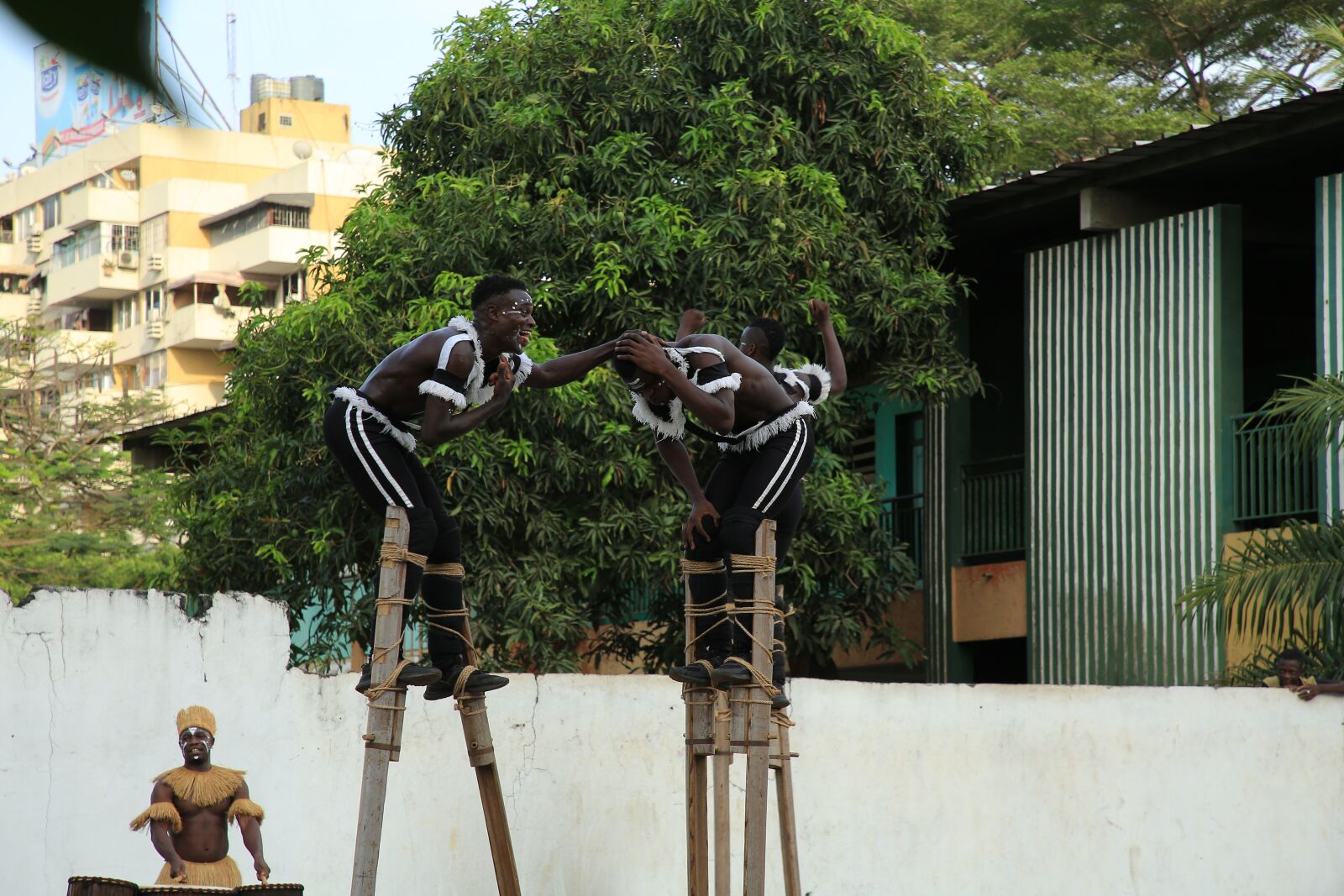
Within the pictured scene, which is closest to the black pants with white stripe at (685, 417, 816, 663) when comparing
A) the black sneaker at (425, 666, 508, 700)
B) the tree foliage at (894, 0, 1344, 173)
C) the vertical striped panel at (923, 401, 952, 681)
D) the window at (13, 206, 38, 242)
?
the black sneaker at (425, 666, 508, 700)

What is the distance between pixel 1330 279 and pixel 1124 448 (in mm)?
1960

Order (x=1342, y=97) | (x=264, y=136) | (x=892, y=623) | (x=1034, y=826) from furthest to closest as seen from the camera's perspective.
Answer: (x=892, y=623) < (x=1342, y=97) < (x=1034, y=826) < (x=264, y=136)

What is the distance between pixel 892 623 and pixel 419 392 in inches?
359

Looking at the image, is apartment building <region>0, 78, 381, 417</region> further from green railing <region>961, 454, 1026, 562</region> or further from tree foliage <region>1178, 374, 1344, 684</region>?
green railing <region>961, 454, 1026, 562</region>

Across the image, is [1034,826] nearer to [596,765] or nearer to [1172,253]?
[596,765]

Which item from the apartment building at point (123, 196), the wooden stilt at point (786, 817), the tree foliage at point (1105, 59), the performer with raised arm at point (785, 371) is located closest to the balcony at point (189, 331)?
the apartment building at point (123, 196)

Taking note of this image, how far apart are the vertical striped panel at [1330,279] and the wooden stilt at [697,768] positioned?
6127 mm

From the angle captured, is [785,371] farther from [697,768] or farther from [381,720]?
[381,720]

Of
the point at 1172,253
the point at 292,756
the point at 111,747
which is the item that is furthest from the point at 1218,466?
the point at 111,747

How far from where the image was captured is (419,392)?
6.16m

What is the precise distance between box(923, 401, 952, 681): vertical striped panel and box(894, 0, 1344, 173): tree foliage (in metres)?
7.52

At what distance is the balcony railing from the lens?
15.4 metres

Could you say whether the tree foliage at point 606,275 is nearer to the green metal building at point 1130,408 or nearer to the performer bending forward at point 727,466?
the green metal building at point 1130,408

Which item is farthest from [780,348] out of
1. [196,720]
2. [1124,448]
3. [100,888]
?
[1124,448]
